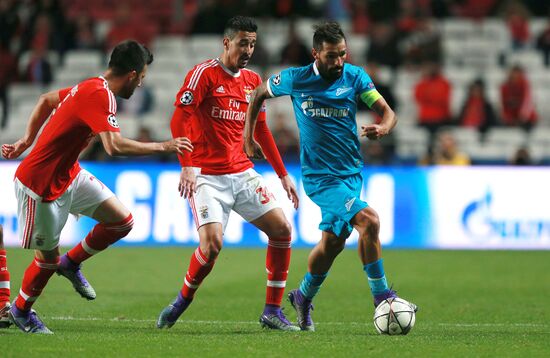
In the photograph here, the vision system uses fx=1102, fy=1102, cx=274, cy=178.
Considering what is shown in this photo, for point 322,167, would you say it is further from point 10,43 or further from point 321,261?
point 10,43

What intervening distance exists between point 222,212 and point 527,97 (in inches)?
457

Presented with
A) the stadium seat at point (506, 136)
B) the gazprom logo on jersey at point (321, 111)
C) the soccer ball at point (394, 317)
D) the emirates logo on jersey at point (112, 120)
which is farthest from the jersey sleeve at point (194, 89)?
the stadium seat at point (506, 136)

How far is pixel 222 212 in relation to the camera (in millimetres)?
8641

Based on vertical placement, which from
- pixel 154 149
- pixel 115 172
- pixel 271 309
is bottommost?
pixel 115 172

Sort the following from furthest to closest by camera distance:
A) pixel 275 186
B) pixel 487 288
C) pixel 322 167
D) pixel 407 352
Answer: pixel 275 186 → pixel 487 288 → pixel 322 167 → pixel 407 352

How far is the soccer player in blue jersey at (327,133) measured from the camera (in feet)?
27.2

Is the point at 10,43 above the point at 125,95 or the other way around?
the other way around

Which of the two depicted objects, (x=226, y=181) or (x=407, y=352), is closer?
(x=407, y=352)

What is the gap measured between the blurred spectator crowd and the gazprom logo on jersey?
934cm

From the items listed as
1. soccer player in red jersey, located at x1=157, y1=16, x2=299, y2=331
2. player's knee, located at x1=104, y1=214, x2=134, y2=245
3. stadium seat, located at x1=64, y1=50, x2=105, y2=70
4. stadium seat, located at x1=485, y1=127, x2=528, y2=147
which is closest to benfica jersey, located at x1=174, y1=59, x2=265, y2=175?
soccer player in red jersey, located at x1=157, y1=16, x2=299, y2=331

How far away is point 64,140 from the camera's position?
312 inches

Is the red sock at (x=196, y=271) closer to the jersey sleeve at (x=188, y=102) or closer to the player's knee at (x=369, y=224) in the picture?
the jersey sleeve at (x=188, y=102)

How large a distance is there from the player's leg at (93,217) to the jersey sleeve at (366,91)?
2.13 metres

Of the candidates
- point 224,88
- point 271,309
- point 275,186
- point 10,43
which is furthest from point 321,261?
point 10,43
